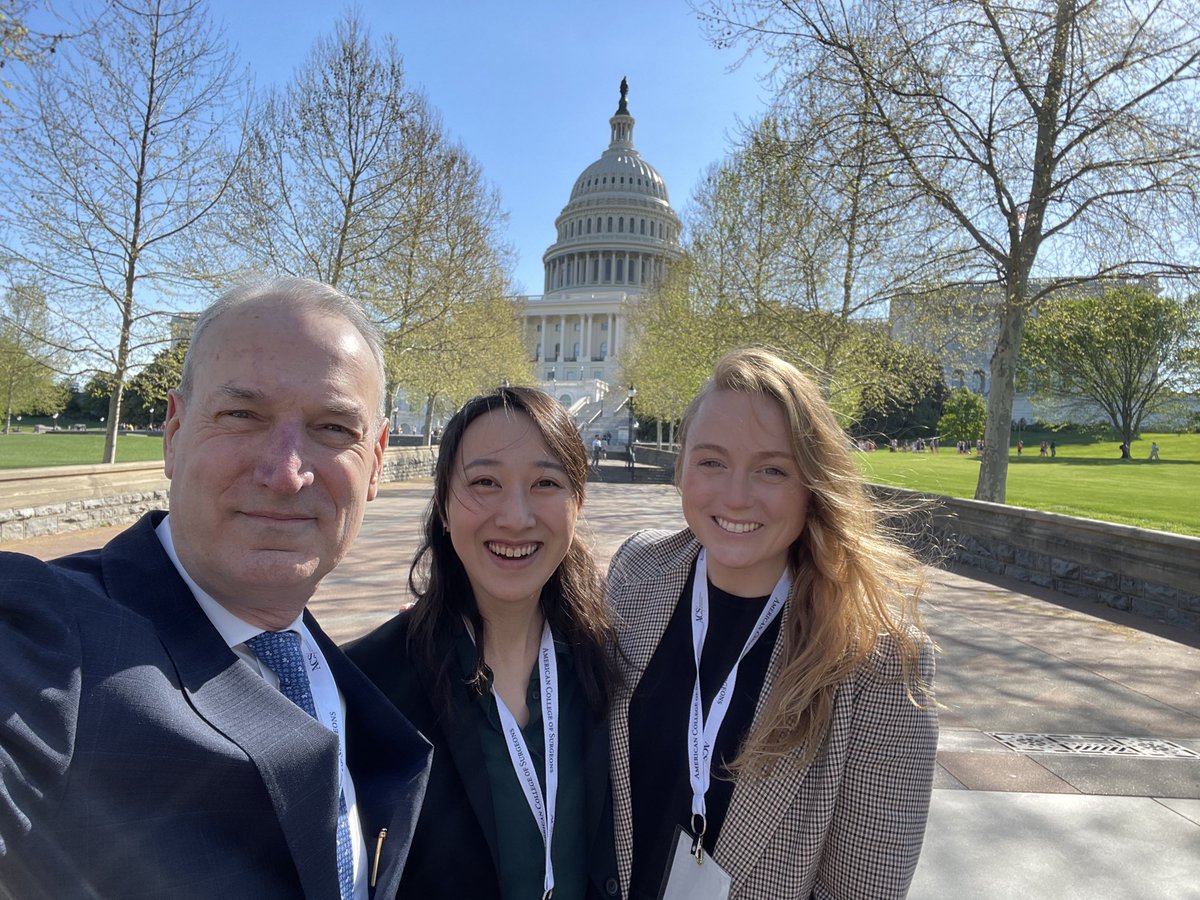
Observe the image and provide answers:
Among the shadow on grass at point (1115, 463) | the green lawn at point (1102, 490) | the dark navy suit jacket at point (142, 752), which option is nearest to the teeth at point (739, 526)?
the dark navy suit jacket at point (142, 752)

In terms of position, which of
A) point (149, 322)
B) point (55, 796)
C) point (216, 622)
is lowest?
point (55, 796)

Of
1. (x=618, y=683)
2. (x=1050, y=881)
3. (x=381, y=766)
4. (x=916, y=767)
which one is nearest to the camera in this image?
(x=381, y=766)

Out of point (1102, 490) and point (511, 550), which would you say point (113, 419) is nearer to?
point (511, 550)

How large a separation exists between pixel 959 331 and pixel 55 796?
50.8 ft

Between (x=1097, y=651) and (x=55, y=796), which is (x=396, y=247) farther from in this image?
(x=55, y=796)

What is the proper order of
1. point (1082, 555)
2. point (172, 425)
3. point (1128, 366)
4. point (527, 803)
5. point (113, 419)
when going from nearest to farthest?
point (172, 425)
point (527, 803)
point (1082, 555)
point (113, 419)
point (1128, 366)

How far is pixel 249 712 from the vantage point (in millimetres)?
1124

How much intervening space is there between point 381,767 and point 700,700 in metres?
0.86

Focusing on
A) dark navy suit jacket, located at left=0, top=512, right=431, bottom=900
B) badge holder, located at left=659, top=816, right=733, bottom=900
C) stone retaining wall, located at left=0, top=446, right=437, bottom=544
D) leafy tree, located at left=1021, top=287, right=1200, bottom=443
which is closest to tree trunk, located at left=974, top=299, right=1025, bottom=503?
stone retaining wall, located at left=0, top=446, right=437, bottom=544

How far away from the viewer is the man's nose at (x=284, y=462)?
1351 millimetres

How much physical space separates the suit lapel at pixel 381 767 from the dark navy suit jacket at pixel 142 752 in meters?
0.23

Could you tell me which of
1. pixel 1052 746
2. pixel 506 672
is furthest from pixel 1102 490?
pixel 506 672

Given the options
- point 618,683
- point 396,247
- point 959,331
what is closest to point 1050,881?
point 618,683

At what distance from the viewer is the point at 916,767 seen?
1.77 metres
